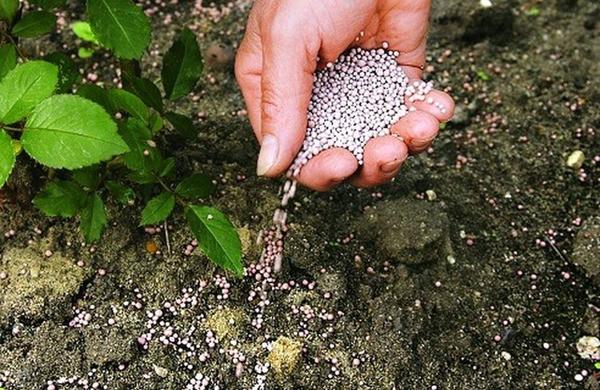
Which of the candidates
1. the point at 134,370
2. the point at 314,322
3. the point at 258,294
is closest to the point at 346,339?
the point at 314,322

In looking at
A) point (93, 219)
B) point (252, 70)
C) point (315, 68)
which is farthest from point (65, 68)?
point (315, 68)

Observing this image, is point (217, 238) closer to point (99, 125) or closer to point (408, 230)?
point (99, 125)

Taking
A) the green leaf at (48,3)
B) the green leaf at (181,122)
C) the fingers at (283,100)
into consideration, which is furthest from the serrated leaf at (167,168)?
the green leaf at (48,3)

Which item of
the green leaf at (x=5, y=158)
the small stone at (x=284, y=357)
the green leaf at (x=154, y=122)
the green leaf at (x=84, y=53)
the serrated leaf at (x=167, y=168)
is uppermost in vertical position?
the green leaf at (x=5, y=158)

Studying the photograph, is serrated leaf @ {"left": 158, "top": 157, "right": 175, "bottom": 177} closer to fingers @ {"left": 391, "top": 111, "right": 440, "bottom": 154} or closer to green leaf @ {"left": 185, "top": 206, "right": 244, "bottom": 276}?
green leaf @ {"left": 185, "top": 206, "right": 244, "bottom": 276}

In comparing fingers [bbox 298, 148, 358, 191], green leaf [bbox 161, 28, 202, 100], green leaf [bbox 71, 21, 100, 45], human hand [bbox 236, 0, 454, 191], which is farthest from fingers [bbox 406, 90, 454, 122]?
green leaf [bbox 71, 21, 100, 45]

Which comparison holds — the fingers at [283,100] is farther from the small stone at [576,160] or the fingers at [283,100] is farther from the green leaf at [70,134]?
the small stone at [576,160]

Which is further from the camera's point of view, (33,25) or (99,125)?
(33,25)
